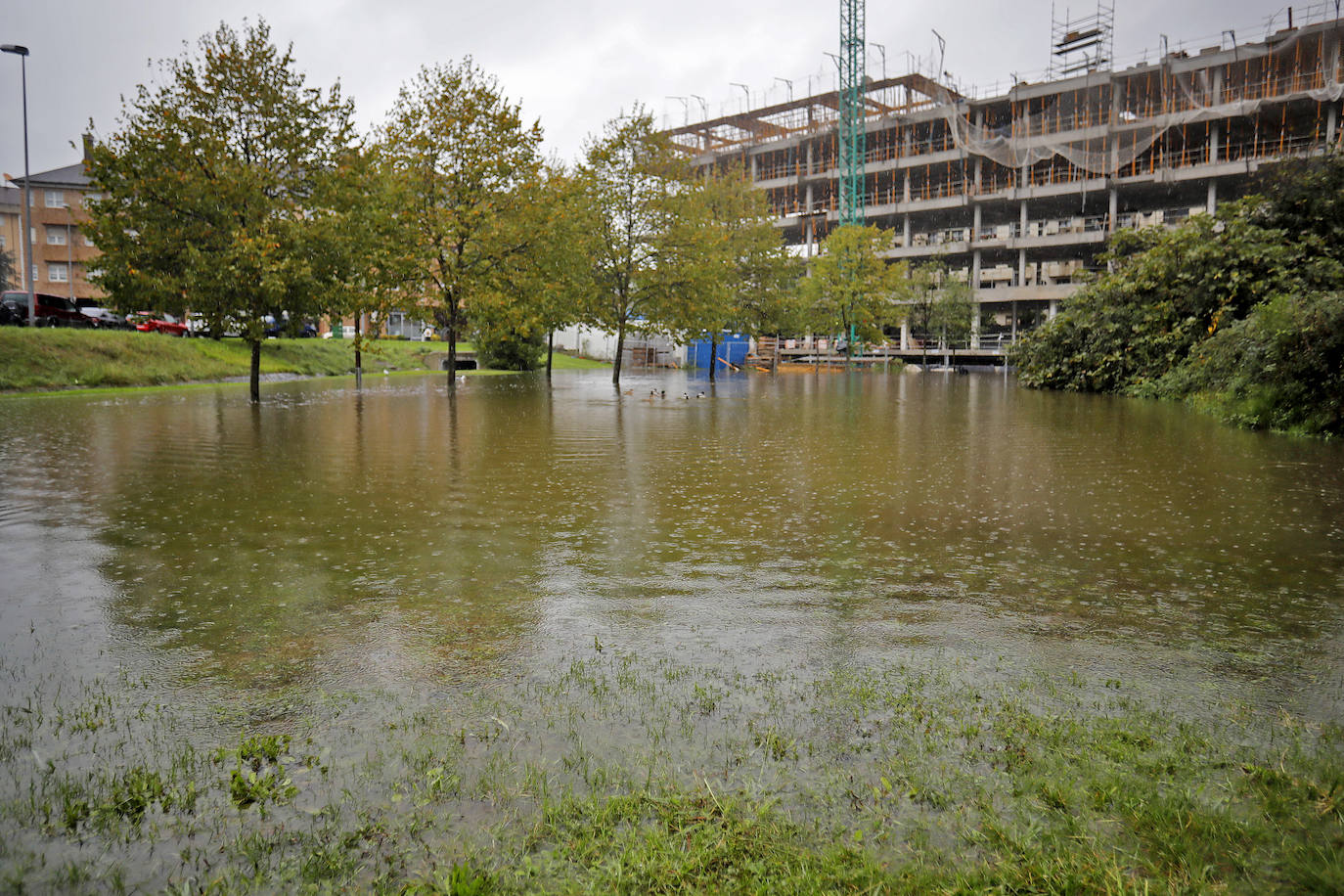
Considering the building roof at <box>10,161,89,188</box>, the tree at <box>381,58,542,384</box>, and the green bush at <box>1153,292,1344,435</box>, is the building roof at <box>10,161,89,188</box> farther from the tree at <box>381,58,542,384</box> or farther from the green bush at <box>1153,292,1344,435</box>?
the green bush at <box>1153,292,1344,435</box>

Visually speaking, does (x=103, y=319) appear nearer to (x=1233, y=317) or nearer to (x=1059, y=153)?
(x=1233, y=317)

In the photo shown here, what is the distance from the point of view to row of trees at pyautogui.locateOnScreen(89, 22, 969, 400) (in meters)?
19.6

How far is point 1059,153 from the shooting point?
62500mm

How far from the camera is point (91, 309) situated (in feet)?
153

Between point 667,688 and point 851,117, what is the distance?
84.5 metres

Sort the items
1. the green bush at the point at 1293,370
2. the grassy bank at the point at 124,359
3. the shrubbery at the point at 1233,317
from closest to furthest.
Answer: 1. the green bush at the point at 1293,370
2. the shrubbery at the point at 1233,317
3. the grassy bank at the point at 124,359

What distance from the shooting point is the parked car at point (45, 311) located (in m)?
38.4

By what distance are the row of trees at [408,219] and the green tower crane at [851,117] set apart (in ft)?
122

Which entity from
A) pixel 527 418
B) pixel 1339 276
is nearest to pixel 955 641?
pixel 527 418

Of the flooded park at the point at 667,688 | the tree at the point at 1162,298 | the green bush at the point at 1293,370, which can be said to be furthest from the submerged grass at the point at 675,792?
the tree at the point at 1162,298

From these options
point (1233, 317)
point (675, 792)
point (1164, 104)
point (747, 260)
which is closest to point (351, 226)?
point (675, 792)

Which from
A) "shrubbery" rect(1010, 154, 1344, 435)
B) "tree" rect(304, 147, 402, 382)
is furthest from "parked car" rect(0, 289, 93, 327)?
"shrubbery" rect(1010, 154, 1344, 435)

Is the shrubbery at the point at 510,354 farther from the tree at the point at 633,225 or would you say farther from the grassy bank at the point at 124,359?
the tree at the point at 633,225

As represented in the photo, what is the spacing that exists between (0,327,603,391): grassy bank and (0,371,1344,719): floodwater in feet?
45.7
